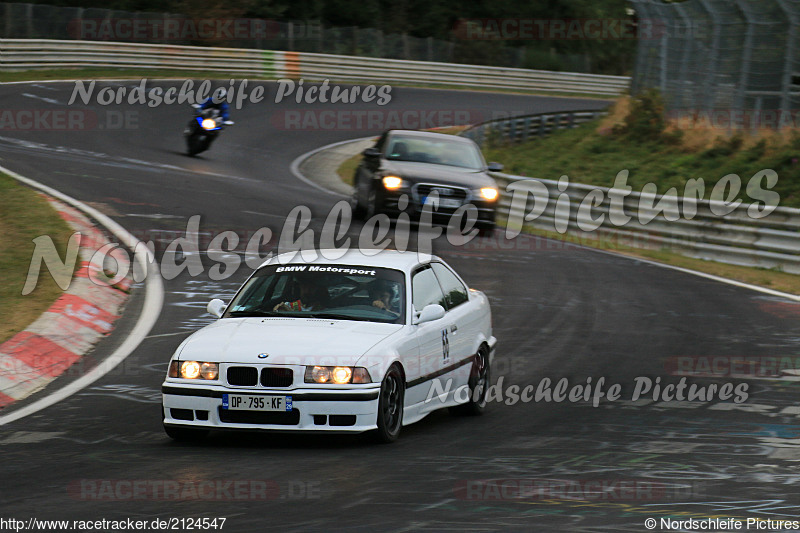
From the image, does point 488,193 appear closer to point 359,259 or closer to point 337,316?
point 359,259

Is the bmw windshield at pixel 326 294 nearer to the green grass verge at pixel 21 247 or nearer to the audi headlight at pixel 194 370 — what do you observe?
the audi headlight at pixel 194 370

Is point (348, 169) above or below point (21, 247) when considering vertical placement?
below

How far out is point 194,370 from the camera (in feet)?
26.1

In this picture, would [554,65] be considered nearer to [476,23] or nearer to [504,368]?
[476,23]

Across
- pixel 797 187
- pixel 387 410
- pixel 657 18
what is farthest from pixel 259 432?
pixel 657 18

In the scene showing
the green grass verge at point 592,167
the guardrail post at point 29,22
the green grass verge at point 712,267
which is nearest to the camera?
the green grass verge at point 712,267

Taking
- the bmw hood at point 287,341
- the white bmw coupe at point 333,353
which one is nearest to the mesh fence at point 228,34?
the white bmw coupe at point 333,353

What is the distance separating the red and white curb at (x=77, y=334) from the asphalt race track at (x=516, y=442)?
156mm

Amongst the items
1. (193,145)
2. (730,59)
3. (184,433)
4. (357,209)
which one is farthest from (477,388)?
(730,59)

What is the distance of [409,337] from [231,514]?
9.27 ft

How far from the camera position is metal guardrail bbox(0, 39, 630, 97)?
136 feet

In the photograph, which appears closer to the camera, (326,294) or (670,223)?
(326,294)

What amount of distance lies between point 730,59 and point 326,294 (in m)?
20.8

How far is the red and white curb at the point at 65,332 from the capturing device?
9938 mm
